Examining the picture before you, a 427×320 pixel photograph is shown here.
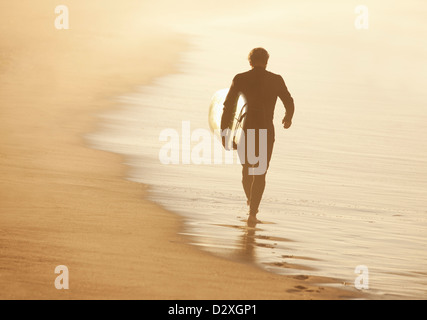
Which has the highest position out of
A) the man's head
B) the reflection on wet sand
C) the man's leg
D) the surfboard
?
the man's head

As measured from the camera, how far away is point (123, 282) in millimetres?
8555

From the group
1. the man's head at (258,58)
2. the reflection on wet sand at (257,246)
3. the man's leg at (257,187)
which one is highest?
the man's head at (258,58)

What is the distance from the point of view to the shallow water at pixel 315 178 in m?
10.4

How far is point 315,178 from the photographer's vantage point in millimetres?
15242

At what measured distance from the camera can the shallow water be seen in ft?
34.0

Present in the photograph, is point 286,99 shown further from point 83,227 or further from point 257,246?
point 83,227

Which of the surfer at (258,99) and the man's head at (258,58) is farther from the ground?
the man's head at (258,58)

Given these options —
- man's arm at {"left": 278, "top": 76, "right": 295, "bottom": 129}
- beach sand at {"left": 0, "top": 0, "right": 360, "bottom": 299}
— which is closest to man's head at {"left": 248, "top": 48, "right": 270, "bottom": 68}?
man's arm at {"left": 278, "top": 76, "right": 295, "bottom": 129}

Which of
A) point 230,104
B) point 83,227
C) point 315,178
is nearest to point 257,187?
point 230,104

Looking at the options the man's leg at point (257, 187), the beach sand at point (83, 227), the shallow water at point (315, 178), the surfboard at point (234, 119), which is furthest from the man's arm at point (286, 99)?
the beach sand at point (83, 227)

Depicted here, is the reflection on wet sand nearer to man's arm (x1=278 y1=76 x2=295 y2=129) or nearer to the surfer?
the surfer

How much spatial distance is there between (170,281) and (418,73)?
1176 inches

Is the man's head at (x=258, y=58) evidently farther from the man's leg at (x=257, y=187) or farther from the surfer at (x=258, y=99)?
the man's leg at (x=257, y=187)

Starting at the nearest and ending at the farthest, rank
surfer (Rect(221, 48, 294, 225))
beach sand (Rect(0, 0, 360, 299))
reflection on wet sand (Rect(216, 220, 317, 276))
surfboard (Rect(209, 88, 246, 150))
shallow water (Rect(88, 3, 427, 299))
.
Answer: beach sand (Rect(0, 0, 360, 299)), reflection on wet sand (Rect(216, 220, 317, 276)), shallow water (Rect(88, 3, 427, 299)), surfer (Rect(221, 48, 294, 225)), surfboard (Rect(209, 88, 246, 150))
